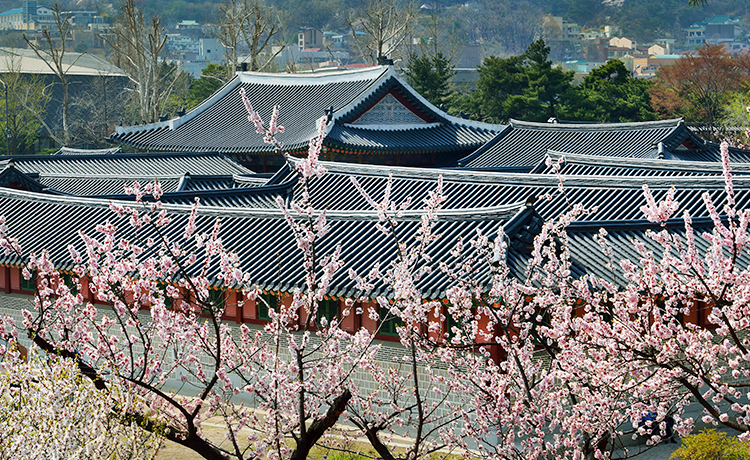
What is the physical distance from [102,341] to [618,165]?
17550mm

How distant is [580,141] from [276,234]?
17886mm

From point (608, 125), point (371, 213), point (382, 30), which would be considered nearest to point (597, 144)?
point (608, 125)

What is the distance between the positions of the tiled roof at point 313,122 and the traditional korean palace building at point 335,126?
0.12 feet

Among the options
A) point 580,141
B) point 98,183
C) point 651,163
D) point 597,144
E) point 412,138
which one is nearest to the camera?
point 651,163

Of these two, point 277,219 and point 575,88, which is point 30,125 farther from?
point 277,219

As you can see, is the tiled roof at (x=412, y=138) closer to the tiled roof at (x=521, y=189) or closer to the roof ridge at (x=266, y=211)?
the tiled roof at (x=521, y=189)

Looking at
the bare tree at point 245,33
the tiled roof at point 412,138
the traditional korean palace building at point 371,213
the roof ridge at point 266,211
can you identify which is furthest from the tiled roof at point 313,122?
the roof ridge at point 266,211

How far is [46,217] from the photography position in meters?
19.3

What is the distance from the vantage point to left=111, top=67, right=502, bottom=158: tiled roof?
32438mm

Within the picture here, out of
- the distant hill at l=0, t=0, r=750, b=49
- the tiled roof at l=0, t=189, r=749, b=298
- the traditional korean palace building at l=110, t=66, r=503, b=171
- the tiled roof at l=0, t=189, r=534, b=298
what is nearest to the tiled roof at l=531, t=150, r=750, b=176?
the tiled roof at l=0, t=189, r=749, b=298

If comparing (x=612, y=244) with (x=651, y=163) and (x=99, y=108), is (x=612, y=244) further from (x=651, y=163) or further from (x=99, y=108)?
(x=99, y=108)

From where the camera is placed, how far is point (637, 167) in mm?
22781

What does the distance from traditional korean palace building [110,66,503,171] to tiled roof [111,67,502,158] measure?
4 centimetres

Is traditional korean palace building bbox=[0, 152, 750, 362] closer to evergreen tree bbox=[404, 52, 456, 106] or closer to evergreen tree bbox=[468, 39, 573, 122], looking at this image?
evergreen tree bbox=[468, 39, 573, 122]
